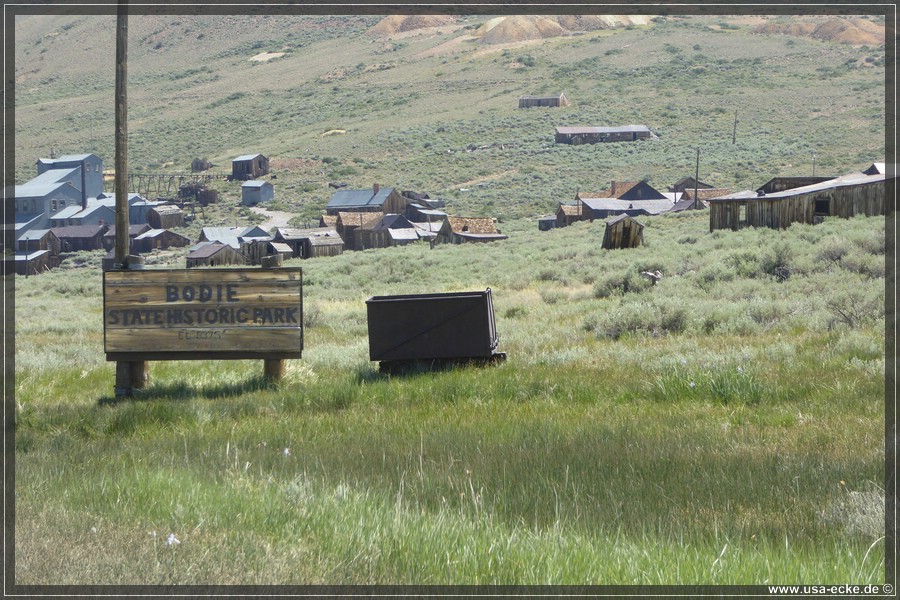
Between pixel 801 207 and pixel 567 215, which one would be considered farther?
pixel 567 215

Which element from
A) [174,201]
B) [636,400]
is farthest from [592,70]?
[636,400]

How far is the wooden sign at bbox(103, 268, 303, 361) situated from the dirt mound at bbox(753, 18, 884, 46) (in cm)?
18125

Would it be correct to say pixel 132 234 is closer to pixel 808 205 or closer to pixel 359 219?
pixel 359 219

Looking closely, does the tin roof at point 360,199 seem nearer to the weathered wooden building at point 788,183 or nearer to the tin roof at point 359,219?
the tin roof at point 359,219

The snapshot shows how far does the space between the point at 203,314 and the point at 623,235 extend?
120ft

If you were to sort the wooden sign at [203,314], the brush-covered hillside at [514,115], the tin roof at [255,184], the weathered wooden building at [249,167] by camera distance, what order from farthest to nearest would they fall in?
the weathered wooden building at [249,167] → the tin roof at [255,184] → the brush-covered hillside at [514,115] → the wooden sign at [203,314]

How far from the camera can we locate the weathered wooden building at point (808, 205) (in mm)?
37625

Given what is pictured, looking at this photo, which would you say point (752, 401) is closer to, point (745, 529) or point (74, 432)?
point (745, 529)

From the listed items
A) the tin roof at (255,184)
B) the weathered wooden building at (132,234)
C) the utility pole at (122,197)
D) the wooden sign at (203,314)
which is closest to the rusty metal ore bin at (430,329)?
the wooden sign at (203,314)

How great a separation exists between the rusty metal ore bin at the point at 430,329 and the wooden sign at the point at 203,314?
4.81 ft

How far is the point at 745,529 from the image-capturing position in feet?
15.3

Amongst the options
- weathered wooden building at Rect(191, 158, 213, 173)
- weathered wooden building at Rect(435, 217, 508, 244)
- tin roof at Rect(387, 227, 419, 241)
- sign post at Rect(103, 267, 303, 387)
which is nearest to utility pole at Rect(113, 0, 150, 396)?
sign post at Rect(103, 267, 303, 387)

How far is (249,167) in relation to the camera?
120 meters

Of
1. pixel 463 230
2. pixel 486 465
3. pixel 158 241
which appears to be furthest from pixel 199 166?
pixel 486 465
